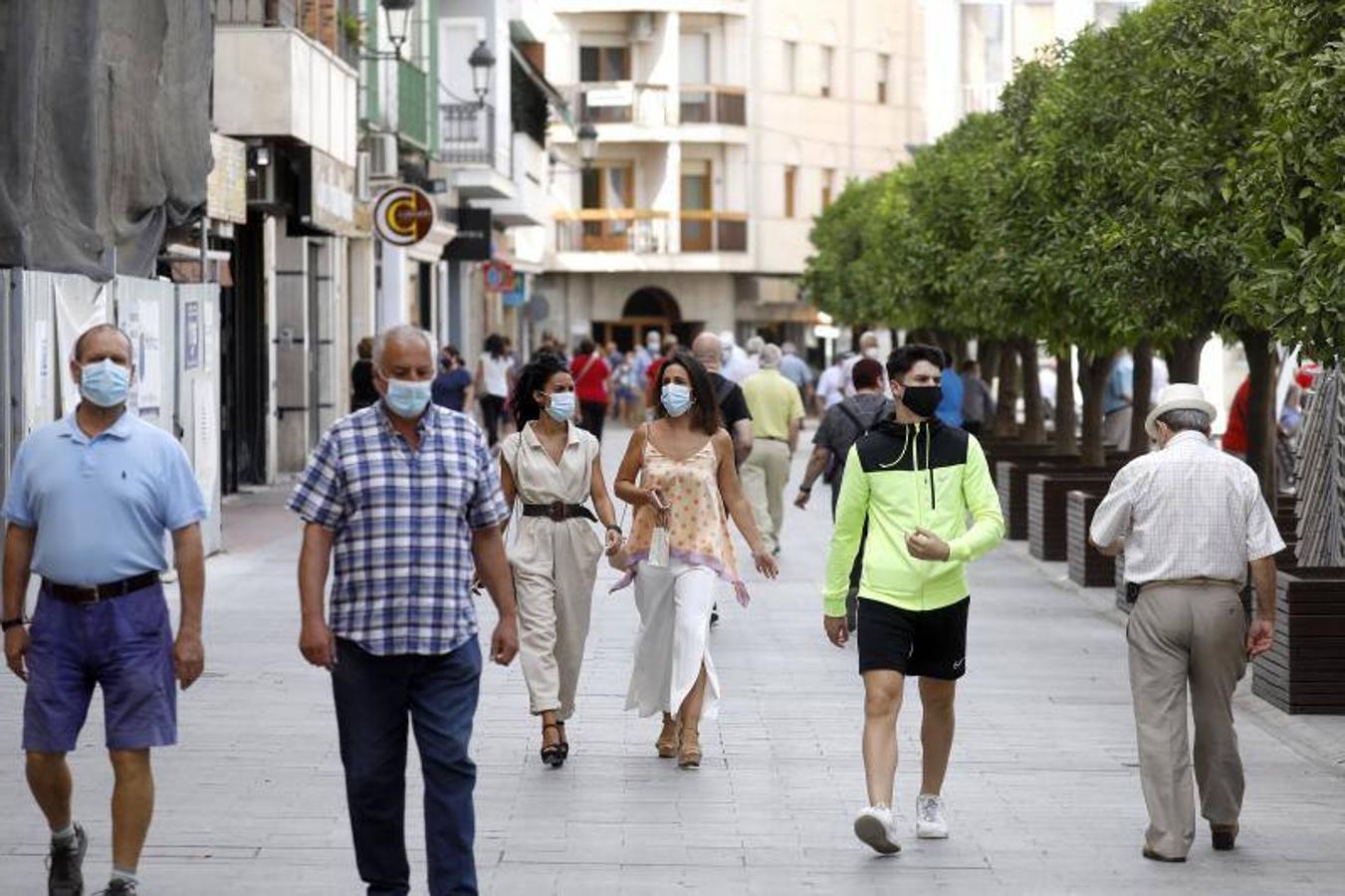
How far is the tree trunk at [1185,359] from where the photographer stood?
70.4 feet

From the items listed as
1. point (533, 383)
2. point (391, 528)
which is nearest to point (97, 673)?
point (391, 528)

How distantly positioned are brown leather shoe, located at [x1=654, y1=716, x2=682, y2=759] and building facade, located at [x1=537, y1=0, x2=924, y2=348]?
69024mm

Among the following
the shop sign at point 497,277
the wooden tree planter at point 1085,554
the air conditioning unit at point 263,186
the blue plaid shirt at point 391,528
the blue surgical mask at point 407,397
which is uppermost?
the air conditioning unit at point 263,186

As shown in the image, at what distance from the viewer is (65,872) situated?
871 centimetres

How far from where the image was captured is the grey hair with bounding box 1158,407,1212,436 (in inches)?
400

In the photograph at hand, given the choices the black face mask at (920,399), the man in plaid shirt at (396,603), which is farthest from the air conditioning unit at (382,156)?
the man in plaid shirt at (396,603)

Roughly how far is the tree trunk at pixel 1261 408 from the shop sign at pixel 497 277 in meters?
31.2

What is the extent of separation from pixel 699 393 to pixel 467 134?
3672 centimetres

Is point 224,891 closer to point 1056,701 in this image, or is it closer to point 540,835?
point 540,835

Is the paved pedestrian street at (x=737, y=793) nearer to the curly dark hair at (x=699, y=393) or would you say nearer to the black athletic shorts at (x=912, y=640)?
the black athletic shorts at (x=912, y=640)

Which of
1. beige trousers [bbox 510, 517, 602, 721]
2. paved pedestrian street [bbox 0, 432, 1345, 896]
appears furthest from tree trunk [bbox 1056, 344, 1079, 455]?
beige trousers [bbox 510, 517, 602, 721]

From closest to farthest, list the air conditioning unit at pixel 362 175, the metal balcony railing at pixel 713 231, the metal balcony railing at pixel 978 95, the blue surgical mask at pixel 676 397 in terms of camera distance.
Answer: the blue surgical mask at pixel 676 397 < the air conditioning unit at pixel 362 175 < the metal balcony railing at pixel 978 95 < the metal balcony railing at pixel 713 231

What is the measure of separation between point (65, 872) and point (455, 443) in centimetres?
184

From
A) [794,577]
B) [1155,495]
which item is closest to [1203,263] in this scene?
[794,577]
